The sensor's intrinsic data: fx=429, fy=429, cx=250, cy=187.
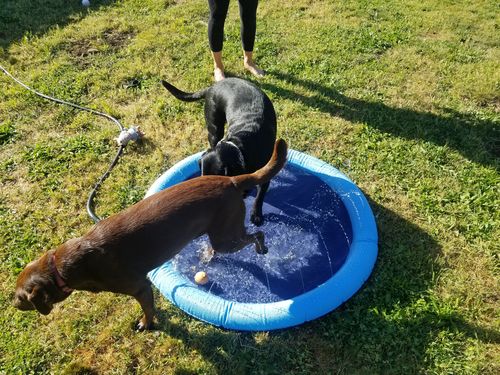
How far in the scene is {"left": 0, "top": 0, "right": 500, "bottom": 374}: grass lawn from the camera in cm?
374

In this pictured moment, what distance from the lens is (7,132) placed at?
5871mm

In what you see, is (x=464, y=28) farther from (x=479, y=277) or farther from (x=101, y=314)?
(x=101, y=314)

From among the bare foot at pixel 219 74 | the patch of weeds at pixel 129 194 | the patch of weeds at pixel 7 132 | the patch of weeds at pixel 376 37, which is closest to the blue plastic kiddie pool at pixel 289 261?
the patch of weeds at pixel 129 194

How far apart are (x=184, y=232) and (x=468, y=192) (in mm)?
3496

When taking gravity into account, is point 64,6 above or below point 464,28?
above

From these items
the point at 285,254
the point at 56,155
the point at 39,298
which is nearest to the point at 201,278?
the point at 285,254

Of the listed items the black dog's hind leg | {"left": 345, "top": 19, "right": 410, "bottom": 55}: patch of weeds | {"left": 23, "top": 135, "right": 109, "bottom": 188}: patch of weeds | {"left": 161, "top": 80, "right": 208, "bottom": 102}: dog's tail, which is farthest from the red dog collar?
{"left": 345, "top": 19, "right": 410, "bottom": 55}: patch of weeds

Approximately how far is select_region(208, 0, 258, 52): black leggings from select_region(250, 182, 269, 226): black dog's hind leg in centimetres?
259

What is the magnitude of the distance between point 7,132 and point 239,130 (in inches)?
141

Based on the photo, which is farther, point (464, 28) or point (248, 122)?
point (464, 28)

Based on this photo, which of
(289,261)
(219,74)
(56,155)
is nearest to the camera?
(289,261)

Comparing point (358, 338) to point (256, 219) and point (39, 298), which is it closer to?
point (256, 219)

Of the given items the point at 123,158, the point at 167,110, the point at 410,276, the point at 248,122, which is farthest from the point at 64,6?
the point at 410,276

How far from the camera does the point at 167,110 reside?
6176 mm
